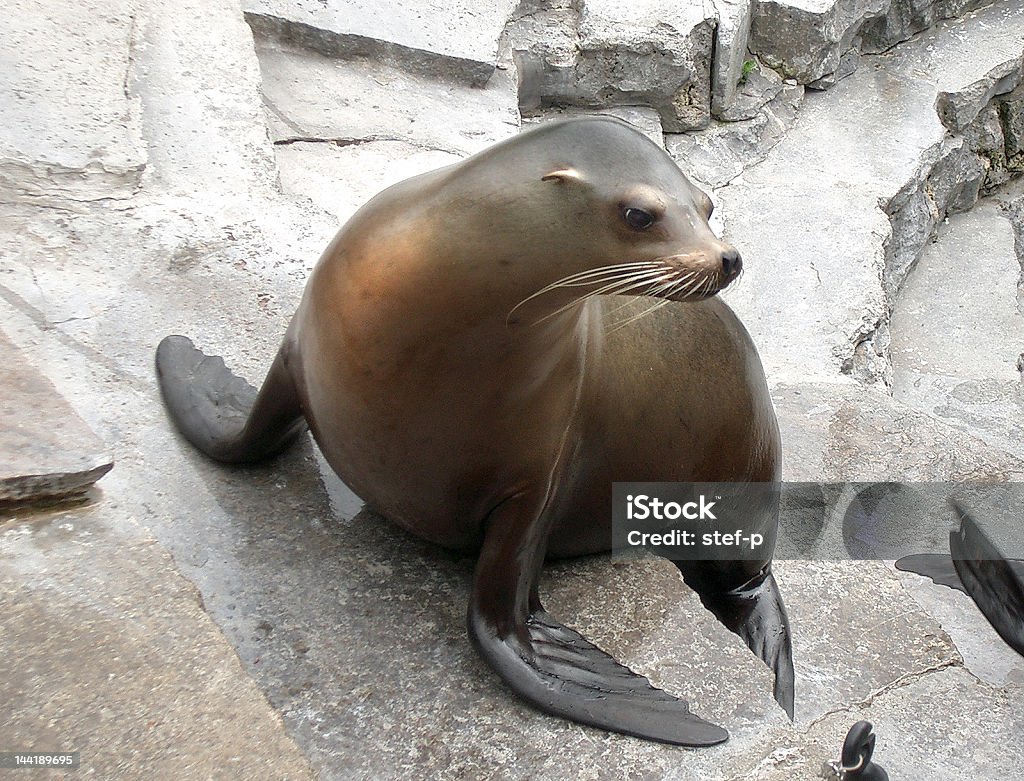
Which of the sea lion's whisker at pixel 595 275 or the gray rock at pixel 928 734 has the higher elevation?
the sea lion's whisker at pixel 595 275

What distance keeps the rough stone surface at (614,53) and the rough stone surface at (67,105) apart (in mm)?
2427

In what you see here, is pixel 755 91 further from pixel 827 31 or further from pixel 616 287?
pixel 616 287

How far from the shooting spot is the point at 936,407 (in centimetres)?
545

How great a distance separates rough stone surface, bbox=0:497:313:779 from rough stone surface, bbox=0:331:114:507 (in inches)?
2.5

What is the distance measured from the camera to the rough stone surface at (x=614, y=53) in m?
5.85

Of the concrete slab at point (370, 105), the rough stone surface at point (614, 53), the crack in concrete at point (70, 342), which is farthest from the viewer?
the rough stone surface at point (614, 53)

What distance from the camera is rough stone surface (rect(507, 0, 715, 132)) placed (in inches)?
230

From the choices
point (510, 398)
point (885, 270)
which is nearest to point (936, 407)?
point (885, 270)

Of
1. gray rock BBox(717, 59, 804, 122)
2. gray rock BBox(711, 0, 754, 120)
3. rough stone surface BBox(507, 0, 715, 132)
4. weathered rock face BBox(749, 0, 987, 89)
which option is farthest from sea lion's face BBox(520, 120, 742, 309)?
weathered rock face BBox(749, 0, 987, 89)

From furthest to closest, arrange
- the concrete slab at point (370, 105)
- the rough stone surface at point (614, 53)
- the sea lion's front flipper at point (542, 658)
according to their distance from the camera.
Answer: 1. the rough stone surface at point (614, 53)
2. the concrete slab at point (370, 105)
3. the sea lion's front flipper at point (542, 658)

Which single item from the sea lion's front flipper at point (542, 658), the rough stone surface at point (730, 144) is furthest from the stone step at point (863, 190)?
the sea lion's front flipper at point (542, 658)

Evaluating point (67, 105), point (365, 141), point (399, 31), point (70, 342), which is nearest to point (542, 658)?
point (70, 342)

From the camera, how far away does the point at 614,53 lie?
231 inches

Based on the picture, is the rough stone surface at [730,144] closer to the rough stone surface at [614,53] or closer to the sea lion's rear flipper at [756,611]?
the rough stone surface at [614,53]
